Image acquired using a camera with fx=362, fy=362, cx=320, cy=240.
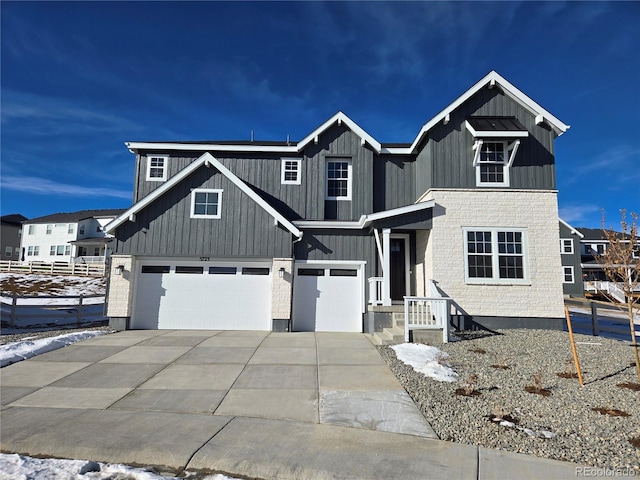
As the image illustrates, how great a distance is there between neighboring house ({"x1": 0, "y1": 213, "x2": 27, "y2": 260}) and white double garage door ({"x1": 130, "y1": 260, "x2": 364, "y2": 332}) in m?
51.7

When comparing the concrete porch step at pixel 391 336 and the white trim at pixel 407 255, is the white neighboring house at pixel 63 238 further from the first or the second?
the concrete porch step at pixel 391 336

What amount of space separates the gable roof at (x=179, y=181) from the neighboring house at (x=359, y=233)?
45 millimetres

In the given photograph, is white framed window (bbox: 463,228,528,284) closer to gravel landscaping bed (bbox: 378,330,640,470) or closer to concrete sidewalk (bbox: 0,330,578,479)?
gravel landscaping bed (bbox: 378,330,640,470)

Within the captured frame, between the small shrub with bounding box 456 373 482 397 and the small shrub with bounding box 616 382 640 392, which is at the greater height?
the small shrub with bounding box 616 382 640 392

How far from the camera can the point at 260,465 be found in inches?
142

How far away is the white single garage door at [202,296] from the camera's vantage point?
39.4 feet

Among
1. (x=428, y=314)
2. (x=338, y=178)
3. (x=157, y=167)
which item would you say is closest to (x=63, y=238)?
(x=157, y=167)

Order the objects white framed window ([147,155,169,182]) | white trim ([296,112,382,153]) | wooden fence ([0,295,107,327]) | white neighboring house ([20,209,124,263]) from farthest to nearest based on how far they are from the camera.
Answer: white neighboring house ([20,209,124,263]) < white framed window ([147,155,169,182]) < white trim ([296,112,382,153]) < wooden fence ([0,295,107,327])

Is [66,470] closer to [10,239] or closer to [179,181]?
[179,181]

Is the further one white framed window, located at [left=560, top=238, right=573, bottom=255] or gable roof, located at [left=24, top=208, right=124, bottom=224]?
gable roof, located at [left=24, top=208, right=124, bottom=224]

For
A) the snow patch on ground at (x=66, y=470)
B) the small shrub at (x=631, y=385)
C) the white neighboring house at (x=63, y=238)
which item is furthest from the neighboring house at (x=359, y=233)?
the white neighboring house at (x=63, y=238)

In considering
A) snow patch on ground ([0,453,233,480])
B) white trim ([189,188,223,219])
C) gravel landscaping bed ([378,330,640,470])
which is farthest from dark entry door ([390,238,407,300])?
snow patch on ground ([0,453,233,480])

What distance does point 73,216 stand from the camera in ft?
143

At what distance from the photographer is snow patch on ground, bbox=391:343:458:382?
6522 mm
